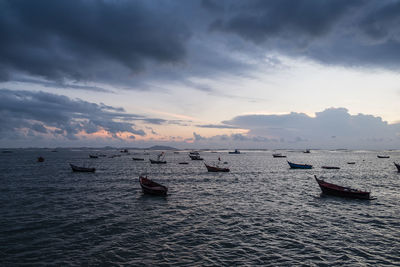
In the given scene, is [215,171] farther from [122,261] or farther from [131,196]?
[122,261]

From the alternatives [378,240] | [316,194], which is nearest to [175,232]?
[378,240]

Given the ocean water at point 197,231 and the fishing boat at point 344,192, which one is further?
the fishing boat at point 344,192

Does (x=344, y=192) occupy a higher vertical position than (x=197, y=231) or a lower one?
higher

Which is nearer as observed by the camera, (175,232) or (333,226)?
(175,232)

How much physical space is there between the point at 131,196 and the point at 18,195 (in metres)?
16.1

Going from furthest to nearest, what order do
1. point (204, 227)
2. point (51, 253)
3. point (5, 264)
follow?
point (204, 227) < point (51, 253) < point (5, 264)

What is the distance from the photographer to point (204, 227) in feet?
69.3

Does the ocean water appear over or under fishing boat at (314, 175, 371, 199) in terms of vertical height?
under

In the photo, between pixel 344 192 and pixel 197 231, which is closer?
pixel 197 231

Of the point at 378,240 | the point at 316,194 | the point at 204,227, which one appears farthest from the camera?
the point at 316,194

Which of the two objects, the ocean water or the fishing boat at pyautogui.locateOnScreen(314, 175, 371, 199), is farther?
the fishing boat at pyautogui.locateOnScreen(314, 175, 371, 199)

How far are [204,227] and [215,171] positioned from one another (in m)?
50.7

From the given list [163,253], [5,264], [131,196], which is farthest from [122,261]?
[131,196]

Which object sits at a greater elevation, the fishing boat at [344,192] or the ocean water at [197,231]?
the fishing boat at [344,192]
